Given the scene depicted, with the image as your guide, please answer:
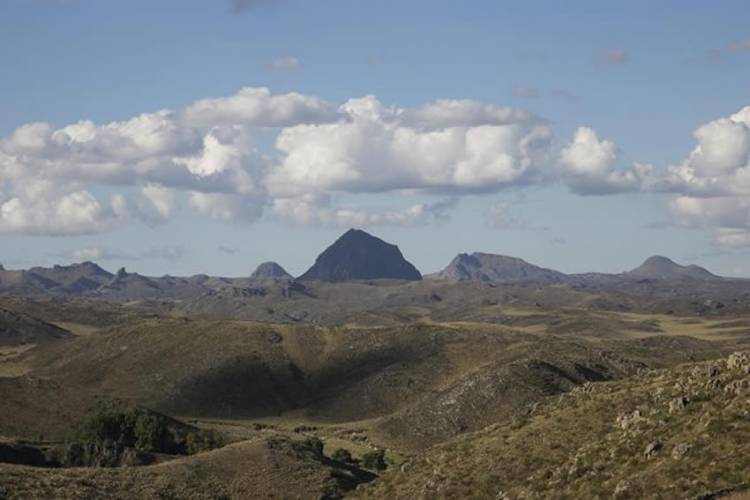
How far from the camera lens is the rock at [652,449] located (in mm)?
51909

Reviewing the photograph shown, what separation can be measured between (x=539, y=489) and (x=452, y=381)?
139 meters

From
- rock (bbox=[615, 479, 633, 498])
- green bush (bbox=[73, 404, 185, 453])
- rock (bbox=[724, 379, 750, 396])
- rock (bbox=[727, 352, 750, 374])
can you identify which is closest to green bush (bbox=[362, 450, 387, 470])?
green bush (bbox=[73, 404, 185, 453])

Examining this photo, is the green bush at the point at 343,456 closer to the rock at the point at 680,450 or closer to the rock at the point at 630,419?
the rock at the point at 630,419

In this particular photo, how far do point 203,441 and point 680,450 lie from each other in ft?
280

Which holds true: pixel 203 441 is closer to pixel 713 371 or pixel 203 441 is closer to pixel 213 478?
pixel 213 478

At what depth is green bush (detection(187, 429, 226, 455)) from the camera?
12129 cm

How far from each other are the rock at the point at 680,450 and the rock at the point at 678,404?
770 cm

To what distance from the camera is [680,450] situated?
4966 centimetres

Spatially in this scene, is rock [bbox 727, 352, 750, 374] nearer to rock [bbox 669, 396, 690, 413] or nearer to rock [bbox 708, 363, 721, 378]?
rock [bbox 708, 363, 721, 378]

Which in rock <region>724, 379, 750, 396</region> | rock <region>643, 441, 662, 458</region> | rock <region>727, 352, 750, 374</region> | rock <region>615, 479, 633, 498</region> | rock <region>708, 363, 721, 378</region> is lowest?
rock <region>615, 479, 633, 498</region>

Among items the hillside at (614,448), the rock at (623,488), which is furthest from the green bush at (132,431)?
the rock at (623,488)

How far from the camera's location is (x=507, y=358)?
19775cm

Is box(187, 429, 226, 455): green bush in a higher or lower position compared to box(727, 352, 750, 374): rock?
lower

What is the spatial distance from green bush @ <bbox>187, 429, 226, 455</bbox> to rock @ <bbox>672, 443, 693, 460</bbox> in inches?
3134
